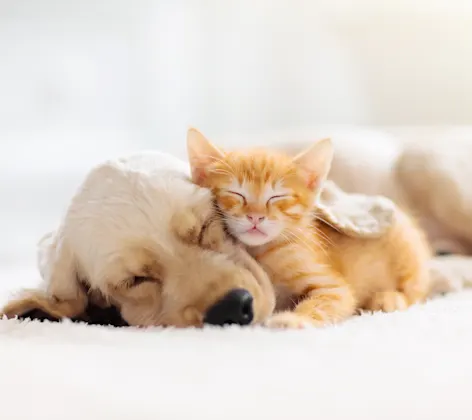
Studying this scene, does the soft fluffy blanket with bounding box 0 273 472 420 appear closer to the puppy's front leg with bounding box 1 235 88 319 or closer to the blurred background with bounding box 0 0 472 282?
the puppy's front leg with bounding box 1 235 88 319

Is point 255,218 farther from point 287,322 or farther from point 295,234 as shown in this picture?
point 287,322

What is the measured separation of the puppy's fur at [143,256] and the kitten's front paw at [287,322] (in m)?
0.04

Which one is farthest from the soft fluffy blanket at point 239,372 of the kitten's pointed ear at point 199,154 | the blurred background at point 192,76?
the blurred background at point 192,76

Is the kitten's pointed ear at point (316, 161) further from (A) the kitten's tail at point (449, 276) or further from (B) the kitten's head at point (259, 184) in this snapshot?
(A) the kitten's tail at point (449, 276)

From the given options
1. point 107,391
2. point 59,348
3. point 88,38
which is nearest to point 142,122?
point 88,38

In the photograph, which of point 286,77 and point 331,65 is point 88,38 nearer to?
point 286,77

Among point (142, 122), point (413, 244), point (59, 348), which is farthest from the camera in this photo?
point (142, 122)

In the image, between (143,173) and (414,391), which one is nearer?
(414,391)

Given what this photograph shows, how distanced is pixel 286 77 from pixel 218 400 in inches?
100

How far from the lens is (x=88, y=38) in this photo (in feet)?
8.70

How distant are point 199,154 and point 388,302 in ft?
1.63

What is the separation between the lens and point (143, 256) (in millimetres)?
1206

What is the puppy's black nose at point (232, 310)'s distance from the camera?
1.12 meters

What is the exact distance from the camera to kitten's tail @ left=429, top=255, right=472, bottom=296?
1658 millimetres
